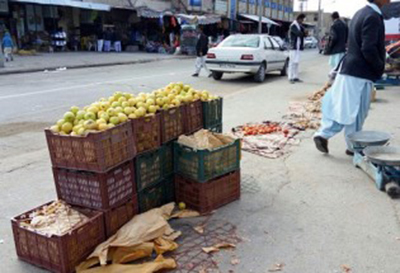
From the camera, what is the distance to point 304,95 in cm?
1121

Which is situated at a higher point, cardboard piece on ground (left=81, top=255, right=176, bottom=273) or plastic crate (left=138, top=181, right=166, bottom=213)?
plastic crate (left=138, top=181, right=166, bottom=213)

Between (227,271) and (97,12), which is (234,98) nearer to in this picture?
(227,271)

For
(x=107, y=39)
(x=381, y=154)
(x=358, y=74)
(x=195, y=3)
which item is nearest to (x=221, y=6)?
(x=195, y=3)

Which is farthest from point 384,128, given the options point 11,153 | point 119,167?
point 11,153

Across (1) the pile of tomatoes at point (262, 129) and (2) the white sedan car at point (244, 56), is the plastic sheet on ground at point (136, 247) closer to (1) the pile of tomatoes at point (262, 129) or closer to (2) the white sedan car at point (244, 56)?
(1) the pile of tomatoes at point (262, 129)

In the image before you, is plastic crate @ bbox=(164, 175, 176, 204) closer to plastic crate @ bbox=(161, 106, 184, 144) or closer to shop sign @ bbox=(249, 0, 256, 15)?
plastic crate @ bbox=(161, 106, 184, 144)

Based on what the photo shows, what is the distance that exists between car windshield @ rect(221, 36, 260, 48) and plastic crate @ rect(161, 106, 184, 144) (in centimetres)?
1004

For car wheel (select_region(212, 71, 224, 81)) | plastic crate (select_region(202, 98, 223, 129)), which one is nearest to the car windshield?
car wheel (select_region(212, 71, 224, 81))

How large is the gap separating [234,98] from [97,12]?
2370 cm

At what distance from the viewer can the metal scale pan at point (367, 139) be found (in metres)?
5.00

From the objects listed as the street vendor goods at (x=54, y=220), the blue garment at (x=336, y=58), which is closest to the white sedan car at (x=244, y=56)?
the blue garment at (x=336, y=58)

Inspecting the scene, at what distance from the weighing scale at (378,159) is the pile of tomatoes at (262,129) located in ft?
5.76

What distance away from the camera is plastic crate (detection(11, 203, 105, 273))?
116 inches

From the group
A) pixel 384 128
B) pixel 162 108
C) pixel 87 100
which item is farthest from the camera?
pixel 87 100
